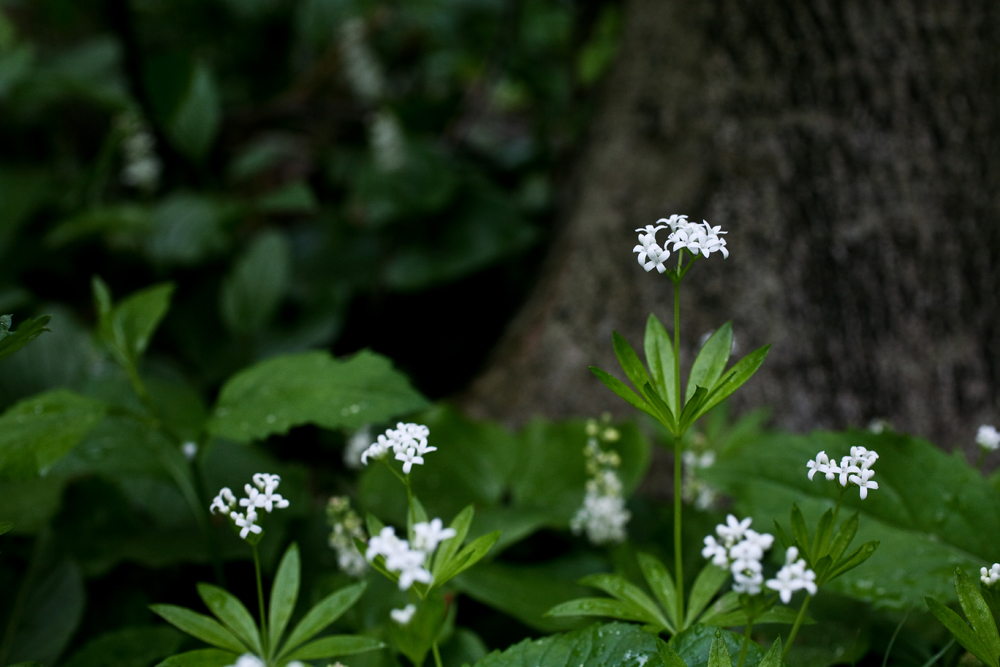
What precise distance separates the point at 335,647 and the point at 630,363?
21.3 inches

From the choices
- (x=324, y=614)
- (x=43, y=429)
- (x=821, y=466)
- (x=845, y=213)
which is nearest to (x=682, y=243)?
(x=821, y=466)

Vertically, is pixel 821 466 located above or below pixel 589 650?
above

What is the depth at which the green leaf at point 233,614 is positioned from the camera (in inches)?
37.5

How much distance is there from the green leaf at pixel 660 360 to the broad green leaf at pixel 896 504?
363mm

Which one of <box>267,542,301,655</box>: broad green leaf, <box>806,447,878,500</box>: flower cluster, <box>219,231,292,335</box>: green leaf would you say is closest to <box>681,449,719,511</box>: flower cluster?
<box>806,447,878,500</box>: flower cluster

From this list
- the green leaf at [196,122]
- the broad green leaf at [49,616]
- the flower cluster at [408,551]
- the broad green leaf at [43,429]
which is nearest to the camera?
the flower cluster at [408,551]

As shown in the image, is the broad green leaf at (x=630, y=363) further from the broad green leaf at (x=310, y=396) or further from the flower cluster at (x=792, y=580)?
the broad green leaf at (x=310, y=396)

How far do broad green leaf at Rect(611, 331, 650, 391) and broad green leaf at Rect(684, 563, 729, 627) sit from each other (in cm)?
31

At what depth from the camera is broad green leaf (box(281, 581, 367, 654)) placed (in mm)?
940

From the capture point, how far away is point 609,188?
2268mm

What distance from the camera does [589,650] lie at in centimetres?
94

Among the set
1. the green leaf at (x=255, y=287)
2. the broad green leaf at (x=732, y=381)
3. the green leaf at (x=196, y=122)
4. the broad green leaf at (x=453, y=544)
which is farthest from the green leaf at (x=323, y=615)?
the green leaf at (x=196, y=122)

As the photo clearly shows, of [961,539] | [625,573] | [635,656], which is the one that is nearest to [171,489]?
[625,573]

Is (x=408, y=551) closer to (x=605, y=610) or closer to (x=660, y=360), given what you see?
(x=605, y=610)
